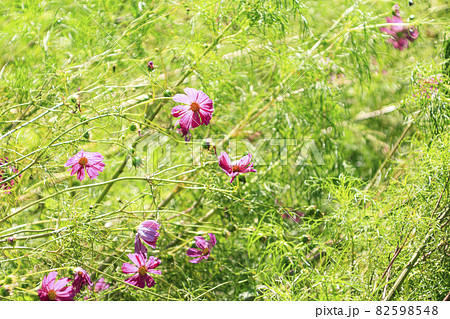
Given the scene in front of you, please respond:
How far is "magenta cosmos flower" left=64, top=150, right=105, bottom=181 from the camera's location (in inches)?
22.7

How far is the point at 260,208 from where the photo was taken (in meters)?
0.79

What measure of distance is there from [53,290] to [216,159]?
0.32m

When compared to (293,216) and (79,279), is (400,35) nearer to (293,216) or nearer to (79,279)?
(293,216)

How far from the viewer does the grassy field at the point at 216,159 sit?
60 centimetres

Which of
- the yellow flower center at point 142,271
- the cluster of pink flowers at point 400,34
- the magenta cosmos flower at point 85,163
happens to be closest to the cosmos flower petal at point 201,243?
the yellow flower center at point 142,271

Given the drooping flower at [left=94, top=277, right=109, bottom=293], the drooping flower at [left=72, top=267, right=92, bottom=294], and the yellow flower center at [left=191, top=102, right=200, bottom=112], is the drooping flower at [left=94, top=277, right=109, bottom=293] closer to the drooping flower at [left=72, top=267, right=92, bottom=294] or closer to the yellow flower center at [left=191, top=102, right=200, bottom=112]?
the drooping flower at [left=72, top=267, right=92, bottom=294]

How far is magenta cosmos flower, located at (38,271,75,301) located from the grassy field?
1.3 inches

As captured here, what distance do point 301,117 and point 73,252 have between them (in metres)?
0.53

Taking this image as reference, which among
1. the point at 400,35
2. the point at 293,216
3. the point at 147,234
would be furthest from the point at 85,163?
the point at 400,35

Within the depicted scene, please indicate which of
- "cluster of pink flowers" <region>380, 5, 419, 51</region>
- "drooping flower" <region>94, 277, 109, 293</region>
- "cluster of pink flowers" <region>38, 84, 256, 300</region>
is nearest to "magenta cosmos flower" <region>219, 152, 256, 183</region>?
"cluster of pink flowers" <region>38, 84, 256, 300</region>

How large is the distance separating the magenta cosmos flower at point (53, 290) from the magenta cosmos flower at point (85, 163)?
147mm
